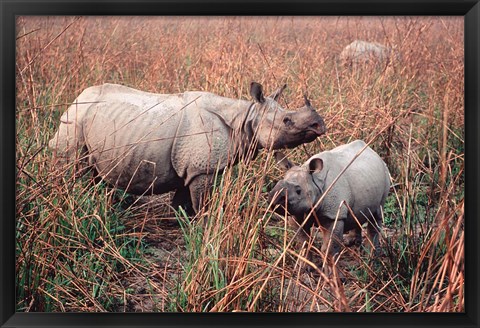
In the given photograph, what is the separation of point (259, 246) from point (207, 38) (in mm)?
993

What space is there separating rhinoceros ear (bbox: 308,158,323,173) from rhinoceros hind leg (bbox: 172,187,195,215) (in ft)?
2.06

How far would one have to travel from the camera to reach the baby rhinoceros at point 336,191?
4.91 meters

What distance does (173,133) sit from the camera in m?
5.32

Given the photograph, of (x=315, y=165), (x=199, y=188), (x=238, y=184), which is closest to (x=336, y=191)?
(x=315, y=165)

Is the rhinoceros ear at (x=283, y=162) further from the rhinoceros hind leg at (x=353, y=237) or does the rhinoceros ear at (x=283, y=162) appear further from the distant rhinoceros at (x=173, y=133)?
the rhinoceros hind leg at (x=353, y=237)

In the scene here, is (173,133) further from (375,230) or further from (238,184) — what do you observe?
(375,230)

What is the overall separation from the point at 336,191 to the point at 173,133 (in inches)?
34.9

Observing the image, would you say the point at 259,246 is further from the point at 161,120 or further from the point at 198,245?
the point at 161,120

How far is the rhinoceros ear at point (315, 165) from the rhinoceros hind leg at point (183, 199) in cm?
63

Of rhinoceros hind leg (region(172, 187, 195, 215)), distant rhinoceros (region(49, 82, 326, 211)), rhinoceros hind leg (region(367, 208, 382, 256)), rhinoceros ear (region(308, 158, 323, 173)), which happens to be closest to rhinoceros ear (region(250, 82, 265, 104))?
distant rhinoceros (region(49, 82, 326, 211))

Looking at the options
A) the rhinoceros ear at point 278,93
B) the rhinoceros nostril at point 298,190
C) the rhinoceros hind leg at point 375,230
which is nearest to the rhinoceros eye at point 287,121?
the rhinoceros ear at point 278,93

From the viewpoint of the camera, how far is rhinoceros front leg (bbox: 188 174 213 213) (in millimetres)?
5133

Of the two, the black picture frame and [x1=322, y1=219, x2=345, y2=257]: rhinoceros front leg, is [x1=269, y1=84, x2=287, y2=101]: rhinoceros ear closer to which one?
the black picture frame

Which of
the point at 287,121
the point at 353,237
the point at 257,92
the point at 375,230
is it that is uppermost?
the point at 257,92
